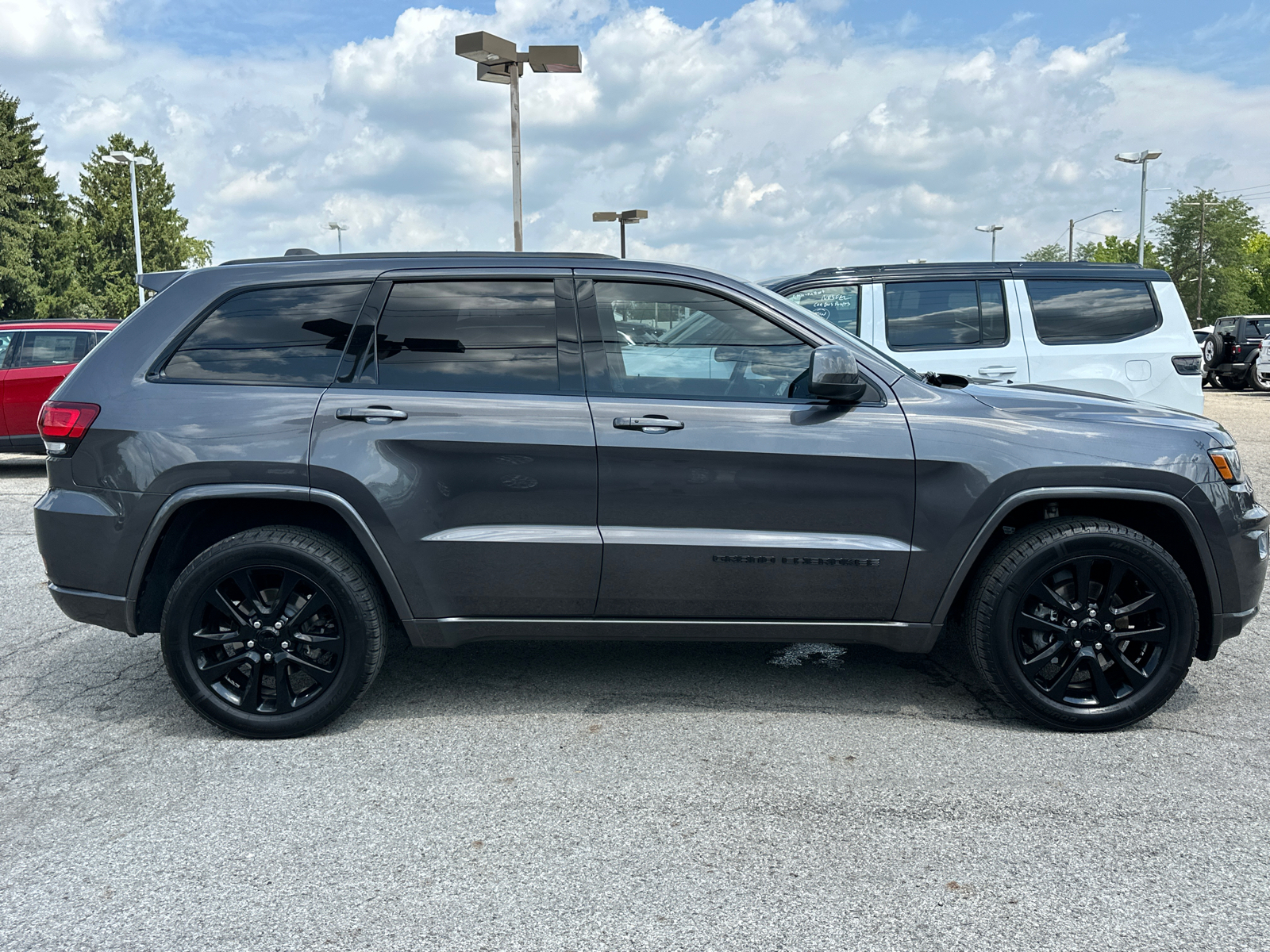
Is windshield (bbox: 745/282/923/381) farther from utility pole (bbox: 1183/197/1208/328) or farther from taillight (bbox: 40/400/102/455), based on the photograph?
utility pole (bbox: 1183/197/1208/328)

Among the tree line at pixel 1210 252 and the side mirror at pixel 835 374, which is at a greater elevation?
the tree line at pixel 1210 252

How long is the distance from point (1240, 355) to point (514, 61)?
20.3m

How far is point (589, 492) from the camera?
11.9 ft

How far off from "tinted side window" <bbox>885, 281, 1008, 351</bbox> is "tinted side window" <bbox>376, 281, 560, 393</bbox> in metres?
4.58

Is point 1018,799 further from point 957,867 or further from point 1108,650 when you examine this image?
point 1108,650

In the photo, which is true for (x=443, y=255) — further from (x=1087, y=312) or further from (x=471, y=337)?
(x=1087, y=312)

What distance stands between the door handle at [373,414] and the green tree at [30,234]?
5547 cm

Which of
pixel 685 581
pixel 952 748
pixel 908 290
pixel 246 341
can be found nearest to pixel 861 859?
pixel 952 748

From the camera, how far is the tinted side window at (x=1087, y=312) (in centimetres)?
759

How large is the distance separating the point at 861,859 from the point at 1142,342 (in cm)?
607

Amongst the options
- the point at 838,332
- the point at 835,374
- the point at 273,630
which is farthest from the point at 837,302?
the point at 273,630

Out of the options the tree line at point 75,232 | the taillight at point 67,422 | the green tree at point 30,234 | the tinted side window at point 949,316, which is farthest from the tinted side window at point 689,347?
the green tree at point 30,234

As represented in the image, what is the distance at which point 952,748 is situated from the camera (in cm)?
359

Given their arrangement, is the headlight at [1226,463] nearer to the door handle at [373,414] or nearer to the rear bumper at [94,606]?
the door handle at [373,414]
